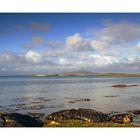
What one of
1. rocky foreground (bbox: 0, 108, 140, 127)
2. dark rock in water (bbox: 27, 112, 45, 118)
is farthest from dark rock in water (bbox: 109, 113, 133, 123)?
dark rock in water (bbox: 27, 112, 45, 118)

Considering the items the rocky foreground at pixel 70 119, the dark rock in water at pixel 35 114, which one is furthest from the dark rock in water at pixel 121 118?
the dark rock in water at pixel 35 114

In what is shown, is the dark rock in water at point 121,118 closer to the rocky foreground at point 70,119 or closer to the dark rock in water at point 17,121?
the rocky foreground at point 70,119

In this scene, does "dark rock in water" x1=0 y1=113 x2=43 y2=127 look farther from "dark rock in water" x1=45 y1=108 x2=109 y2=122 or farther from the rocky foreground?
"dark rock in water" x1=45 y1=108 x2=109 y2=122

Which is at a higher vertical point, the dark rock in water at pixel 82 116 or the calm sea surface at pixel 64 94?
the calm sea surface at pixel 64 94

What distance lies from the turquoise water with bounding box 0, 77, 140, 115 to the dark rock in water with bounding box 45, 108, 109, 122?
0.06 metres

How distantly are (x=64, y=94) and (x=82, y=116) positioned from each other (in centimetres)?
32

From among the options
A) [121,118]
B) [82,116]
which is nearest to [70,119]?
[82,116]

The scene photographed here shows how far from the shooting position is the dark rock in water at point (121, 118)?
4738mm

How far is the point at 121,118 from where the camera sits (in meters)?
4.74

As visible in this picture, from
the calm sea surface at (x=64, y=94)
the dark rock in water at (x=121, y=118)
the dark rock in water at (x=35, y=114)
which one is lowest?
the dark rock in water at (x=121, y=118)

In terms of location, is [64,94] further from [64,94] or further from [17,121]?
[17,121]
